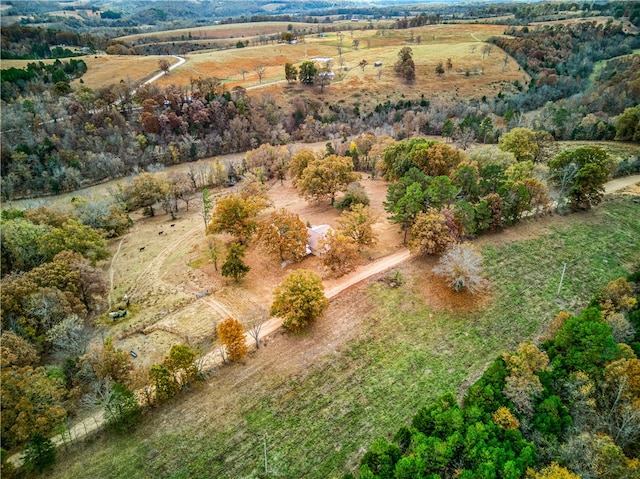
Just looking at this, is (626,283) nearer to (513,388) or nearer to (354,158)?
(513,388)

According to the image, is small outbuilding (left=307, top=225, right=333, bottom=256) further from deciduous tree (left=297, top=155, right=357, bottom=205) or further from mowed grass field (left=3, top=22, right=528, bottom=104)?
mowed grass field (left=3, top=22, right=528, bottom=104)

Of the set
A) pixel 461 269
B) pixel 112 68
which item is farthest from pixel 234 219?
pixel 112 68

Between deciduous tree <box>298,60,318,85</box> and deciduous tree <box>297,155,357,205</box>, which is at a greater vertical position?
deciduous tree <box>298,60,318,85</box>

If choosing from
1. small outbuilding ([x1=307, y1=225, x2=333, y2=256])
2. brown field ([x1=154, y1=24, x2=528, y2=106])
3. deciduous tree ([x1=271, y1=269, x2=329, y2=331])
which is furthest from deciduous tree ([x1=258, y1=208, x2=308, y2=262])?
brown field ([x1=154, y1=24, x2=528, y2=106])

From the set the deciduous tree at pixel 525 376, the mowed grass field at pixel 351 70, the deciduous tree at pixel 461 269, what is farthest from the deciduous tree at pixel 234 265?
the mowed grass field at pixel 351 70

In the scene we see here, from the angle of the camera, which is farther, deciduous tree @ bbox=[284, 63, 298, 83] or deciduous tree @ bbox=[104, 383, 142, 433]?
deciduous tree @ bbox=[284, 63, 298, 83]

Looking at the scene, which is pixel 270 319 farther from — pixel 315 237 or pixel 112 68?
pixel 112 68

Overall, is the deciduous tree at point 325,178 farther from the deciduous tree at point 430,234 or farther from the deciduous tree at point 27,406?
the deciduous tree at point 27,406
